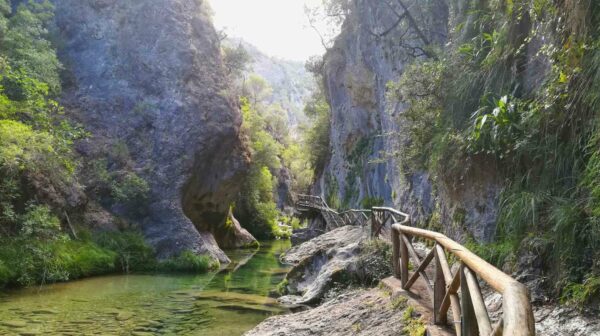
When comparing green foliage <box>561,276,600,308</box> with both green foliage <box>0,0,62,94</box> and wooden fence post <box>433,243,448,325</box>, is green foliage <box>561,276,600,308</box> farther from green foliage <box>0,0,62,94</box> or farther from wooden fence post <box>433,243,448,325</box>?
green foliage <box>0,0,62,94</box>

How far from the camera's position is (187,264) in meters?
19.1

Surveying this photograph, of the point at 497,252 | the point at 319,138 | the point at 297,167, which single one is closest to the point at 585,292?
the point at 497,252

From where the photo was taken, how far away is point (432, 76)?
387 inches

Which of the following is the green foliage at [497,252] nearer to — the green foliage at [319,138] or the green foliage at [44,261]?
the green foliage at [44,261]

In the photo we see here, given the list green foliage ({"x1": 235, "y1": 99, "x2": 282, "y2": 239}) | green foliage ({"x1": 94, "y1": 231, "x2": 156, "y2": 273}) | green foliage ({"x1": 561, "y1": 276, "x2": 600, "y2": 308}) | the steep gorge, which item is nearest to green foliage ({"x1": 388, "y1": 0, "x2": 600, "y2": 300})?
the steep gorge

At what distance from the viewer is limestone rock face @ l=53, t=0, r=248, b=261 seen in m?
22.4

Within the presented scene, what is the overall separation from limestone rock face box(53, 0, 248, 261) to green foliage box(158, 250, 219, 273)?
1035 mm

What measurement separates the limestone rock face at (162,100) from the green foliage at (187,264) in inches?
40.7

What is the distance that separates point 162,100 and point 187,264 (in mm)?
9347

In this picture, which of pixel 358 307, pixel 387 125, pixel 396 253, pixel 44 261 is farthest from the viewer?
pixel 387 125

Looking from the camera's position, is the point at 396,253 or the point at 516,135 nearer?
the point at 516,135

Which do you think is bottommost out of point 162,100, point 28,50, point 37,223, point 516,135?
point 37,223

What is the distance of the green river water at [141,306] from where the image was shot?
8.95 meters

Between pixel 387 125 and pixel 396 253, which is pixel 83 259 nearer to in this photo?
pixel 396 253
